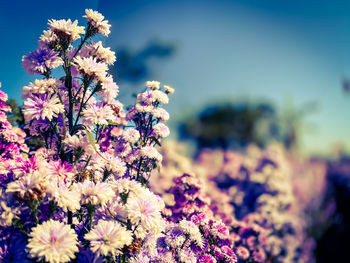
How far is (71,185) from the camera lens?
4.01 ft

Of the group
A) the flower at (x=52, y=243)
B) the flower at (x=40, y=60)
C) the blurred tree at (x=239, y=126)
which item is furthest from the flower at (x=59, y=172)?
the blurred tree at (x=239, y=126)

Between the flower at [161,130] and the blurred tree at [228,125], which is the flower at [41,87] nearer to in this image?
the flower at [161,130]

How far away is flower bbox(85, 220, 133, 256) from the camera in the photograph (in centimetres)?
108

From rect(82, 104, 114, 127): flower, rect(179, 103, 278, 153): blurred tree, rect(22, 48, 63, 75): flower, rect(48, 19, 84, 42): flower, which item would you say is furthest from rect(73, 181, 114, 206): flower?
rect(179, 103, 278, 153): blurred tree

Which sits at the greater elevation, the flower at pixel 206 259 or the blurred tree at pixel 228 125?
the blurred tree at pixel 228 125

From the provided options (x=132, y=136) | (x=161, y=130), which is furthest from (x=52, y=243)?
(x=161, y=130)

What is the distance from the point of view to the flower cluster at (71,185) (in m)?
1.09

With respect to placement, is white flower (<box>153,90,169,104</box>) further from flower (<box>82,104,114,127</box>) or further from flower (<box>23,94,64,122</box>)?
flower (<box>23,94,64,122</box>)

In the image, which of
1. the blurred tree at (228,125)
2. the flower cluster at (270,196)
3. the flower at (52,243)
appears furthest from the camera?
the blurred tree at (228,125)

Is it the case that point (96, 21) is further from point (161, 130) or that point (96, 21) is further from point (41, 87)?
point (161, 130)

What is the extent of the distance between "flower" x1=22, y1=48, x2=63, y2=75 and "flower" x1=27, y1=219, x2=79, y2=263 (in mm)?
713

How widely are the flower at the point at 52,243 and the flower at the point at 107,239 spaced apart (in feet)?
0.24

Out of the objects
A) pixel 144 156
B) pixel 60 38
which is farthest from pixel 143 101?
pixel 60 38

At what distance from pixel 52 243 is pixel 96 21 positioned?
1012 mm
